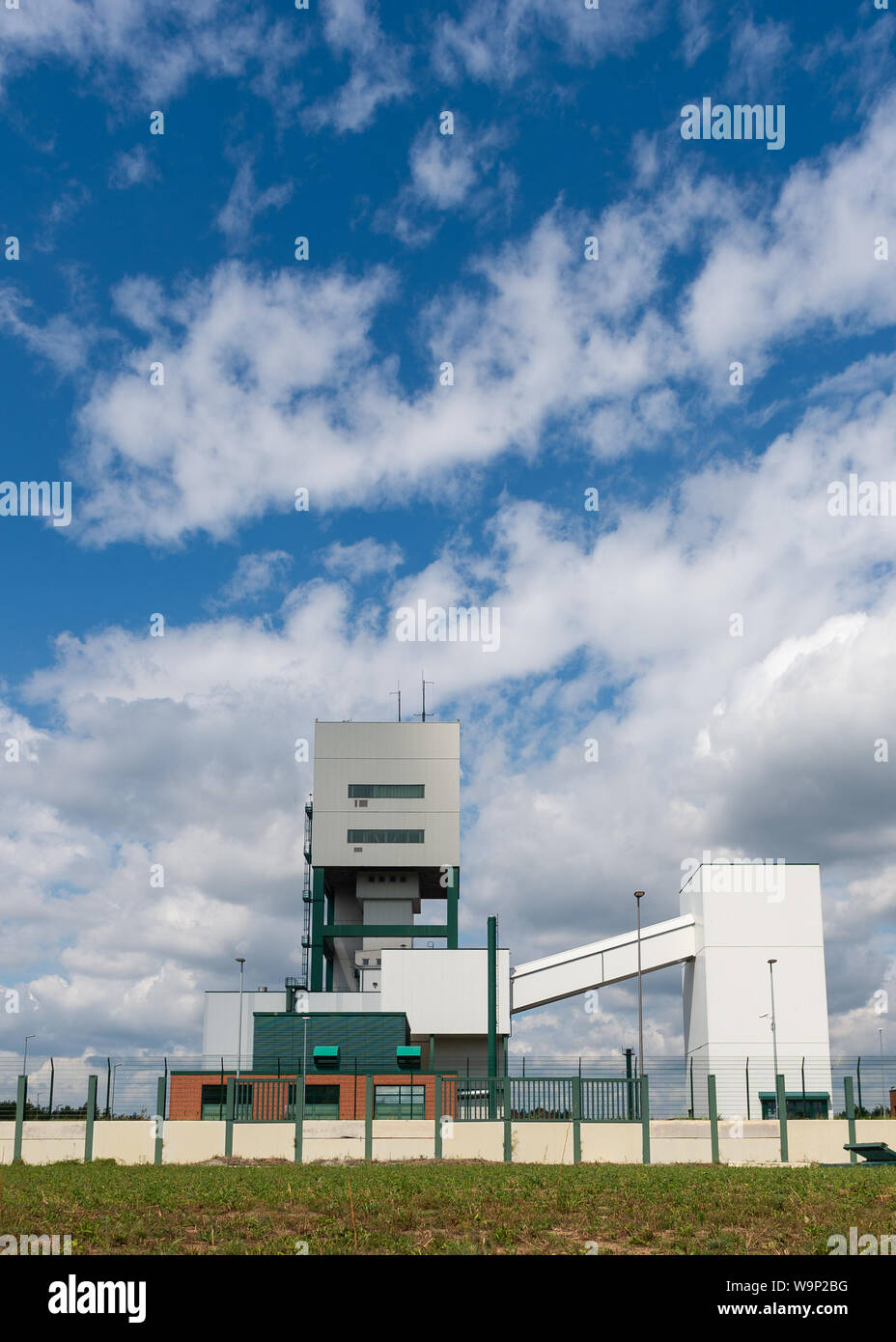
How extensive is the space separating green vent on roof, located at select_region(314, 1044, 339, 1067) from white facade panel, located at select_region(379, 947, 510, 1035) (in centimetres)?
954

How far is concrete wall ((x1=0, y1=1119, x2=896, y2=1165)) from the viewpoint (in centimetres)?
2817

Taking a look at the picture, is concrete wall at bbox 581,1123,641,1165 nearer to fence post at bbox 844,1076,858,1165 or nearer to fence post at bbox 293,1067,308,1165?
fence post at bbox 844,1076,858,1165

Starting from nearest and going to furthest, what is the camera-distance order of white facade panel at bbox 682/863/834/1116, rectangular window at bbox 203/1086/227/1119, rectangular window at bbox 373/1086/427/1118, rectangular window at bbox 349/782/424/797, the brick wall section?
1. rectangular window at bbox 373/1086/427/1118
2. the brick wall section
3. rectangular window at bbox 203/1086/227/1119
4. white facade panel at bbox 682/863/834/1116
5. rectangular window at bbox 349/782/424/797

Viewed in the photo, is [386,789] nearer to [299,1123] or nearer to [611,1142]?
[299,1123]

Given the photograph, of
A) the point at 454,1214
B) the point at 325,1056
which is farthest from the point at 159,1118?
the point at 325,1056

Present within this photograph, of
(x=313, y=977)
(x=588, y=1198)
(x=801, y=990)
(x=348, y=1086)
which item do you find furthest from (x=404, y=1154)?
(x=801, y=990)

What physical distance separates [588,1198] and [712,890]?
51776 mm

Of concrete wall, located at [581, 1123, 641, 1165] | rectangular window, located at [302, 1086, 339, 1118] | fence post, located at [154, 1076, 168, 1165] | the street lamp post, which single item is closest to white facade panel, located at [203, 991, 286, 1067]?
rectangular window, located at [302, 1086, 339, 1118]

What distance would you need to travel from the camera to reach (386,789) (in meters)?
65.6

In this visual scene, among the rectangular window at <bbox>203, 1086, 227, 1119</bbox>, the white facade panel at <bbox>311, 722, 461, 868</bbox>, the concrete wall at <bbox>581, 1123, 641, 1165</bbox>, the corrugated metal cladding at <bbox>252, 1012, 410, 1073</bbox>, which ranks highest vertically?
the white facade panel at <bbox>311, 722, 461, 868</bbox>

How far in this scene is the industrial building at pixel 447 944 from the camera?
201 feet

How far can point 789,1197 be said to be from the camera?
52.4ft
